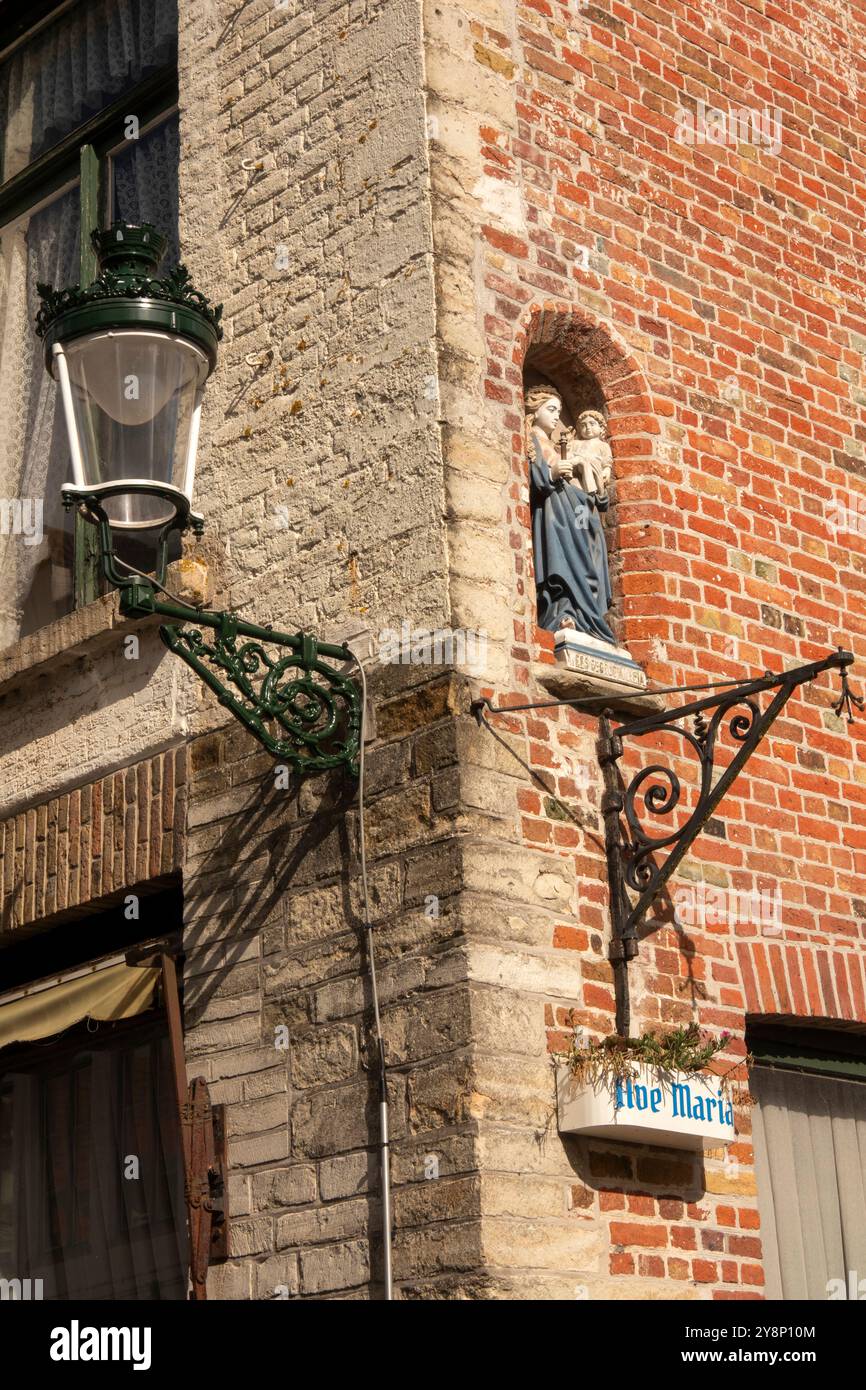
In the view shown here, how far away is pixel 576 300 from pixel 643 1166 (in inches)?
106

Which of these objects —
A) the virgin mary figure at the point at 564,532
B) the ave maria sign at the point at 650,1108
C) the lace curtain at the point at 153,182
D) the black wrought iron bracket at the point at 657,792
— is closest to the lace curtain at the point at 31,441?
the lace curtain at the point at 153,182

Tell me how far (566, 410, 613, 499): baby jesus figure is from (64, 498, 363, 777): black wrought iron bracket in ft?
3.30

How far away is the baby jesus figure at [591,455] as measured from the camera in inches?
243

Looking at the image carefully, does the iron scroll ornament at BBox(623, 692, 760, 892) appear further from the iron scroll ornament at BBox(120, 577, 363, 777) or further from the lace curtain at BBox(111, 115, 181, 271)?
the lace curtain at BBox(111, 115, 181, 271)

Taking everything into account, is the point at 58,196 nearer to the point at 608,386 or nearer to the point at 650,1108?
the point at 608,386

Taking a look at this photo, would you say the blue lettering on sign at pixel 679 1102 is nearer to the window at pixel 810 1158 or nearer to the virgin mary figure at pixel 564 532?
the window at pixel 810 1158

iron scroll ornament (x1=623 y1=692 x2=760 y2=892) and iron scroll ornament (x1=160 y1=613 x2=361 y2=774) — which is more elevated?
iron scroll ornament (x1=160 y1=613 x2=361 y2=774)

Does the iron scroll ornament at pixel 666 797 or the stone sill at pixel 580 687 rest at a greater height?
the stone sill at pixel 580 687

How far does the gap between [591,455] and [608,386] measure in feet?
0.92

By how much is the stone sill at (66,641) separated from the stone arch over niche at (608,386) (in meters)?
1.52

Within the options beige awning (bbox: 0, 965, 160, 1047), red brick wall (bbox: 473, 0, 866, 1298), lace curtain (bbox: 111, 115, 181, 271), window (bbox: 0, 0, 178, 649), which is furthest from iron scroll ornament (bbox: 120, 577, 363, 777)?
lace curtain (bbox: 111, 115, 181, 271)

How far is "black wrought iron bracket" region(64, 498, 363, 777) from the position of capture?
5043 mm

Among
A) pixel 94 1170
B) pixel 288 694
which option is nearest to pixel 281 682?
pixel 288 694

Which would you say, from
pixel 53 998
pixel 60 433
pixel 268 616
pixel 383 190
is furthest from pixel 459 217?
pixel 53 998
